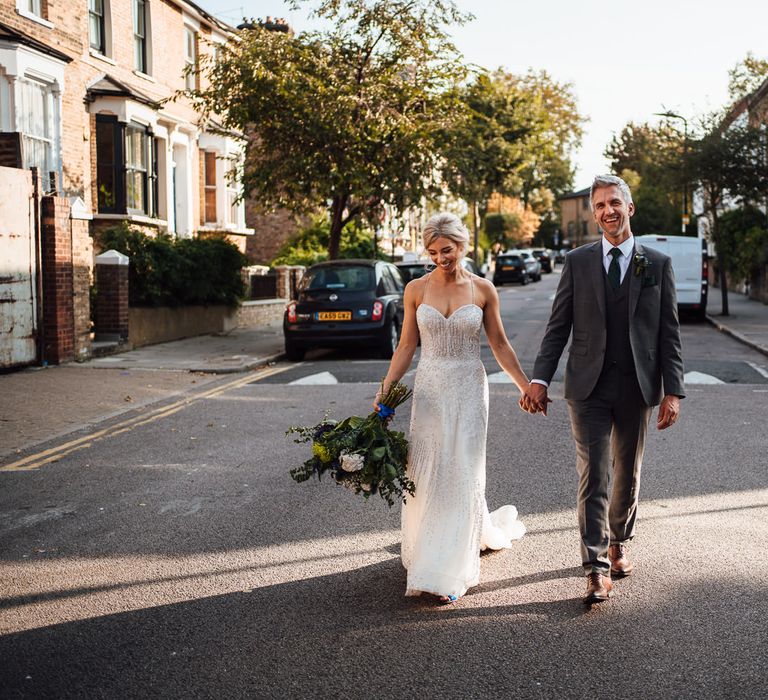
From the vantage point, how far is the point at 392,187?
22.2m

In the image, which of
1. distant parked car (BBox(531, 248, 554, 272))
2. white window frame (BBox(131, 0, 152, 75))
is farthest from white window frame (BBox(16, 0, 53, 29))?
distant parked car (BBox(531, 248, 554, 272))

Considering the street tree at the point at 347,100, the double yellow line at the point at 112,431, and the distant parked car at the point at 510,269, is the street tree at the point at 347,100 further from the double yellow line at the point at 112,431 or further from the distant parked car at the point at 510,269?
the distant parked car at the point at 510,269

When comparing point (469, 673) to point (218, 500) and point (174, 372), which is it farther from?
point (174, 372)

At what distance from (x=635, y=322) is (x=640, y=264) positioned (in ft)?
0.92

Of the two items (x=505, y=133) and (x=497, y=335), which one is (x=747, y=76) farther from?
(x=497, y=335)

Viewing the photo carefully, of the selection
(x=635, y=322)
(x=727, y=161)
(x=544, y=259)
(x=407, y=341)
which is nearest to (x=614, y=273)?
(x=635, y=322)

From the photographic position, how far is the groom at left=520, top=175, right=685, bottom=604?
496 cm

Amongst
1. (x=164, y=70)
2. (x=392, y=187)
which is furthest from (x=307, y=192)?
(x=164, y=70)

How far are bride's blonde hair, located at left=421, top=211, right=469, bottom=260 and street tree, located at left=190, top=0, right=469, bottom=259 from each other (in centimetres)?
1596

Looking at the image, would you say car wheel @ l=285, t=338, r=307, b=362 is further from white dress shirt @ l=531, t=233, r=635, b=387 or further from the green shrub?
white dress shirt @ l=531, t=233, r=635, b=387

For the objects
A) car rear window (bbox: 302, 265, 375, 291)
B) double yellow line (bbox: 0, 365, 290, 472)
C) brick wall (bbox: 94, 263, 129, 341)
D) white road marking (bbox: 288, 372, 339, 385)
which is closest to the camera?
double yellow line (bbox: 0, 365, 290, 472)

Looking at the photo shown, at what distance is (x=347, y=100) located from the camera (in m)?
20.5

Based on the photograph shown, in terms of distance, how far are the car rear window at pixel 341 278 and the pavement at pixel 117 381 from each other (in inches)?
60.7

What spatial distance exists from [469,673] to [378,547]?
1.98 meters
